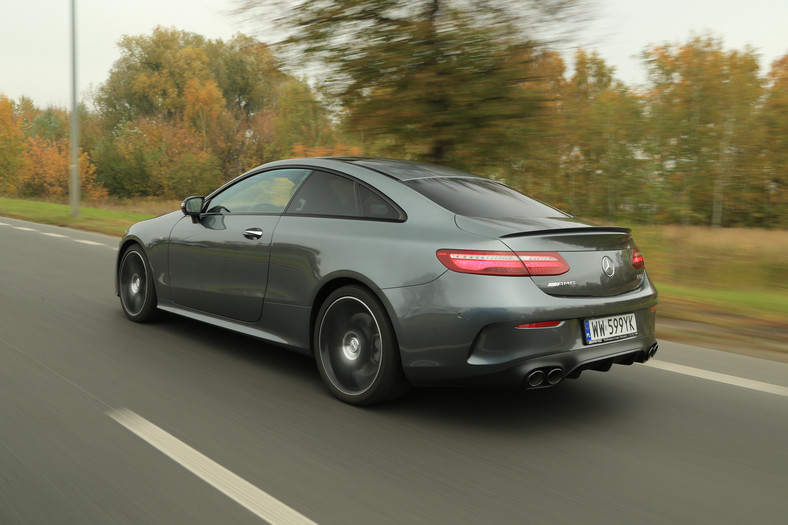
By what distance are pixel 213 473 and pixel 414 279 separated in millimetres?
1395

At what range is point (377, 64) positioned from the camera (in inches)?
385

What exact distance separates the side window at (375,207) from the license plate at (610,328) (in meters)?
1.22

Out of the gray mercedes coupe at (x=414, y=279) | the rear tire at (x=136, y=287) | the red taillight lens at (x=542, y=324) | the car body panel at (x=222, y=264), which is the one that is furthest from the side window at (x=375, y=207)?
the rear tire at (x=136, y=287)

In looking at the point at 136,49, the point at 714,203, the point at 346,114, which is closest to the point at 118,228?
the point at 346,114

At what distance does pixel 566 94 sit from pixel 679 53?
18408 millimetres

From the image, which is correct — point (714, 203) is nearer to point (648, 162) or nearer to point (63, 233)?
point (648, 162)

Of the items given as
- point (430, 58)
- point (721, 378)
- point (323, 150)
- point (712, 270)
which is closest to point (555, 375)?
point (721, 378)

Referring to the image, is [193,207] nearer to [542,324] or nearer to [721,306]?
[542,324]

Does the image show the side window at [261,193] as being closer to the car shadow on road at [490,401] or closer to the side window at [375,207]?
the side window at [375,207]

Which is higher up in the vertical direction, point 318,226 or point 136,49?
point 136,49

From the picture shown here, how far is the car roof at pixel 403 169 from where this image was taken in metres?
4.52

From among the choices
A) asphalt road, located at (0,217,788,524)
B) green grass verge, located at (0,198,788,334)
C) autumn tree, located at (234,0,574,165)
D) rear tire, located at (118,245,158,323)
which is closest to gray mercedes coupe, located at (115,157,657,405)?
asphalt road, located at (0,217,788,524)

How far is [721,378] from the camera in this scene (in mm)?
4875

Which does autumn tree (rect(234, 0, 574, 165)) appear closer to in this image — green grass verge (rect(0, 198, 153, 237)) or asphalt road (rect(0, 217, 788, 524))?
asphalt road (rect(0, 217, 788, 524))
